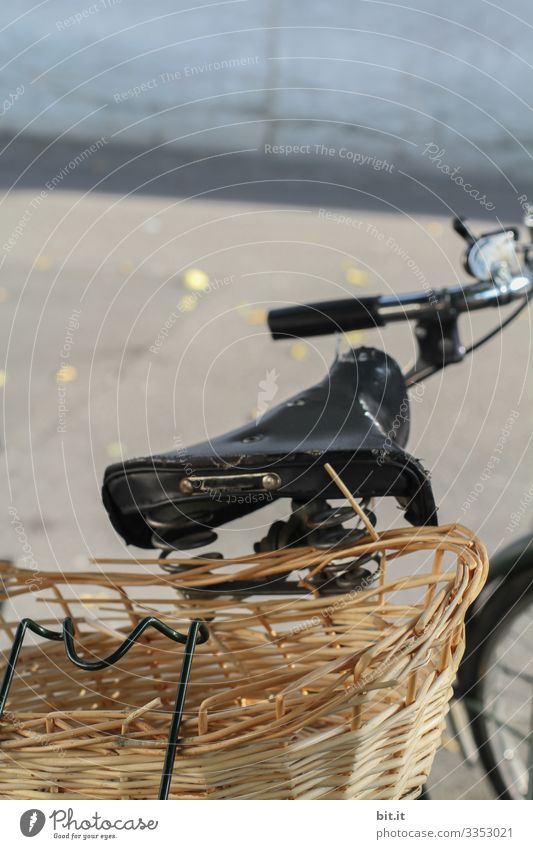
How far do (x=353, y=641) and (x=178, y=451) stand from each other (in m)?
0.20

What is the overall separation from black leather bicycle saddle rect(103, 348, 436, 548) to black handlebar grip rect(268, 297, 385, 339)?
39 mm

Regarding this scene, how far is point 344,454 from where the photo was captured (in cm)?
64

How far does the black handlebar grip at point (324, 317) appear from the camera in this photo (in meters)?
0.71

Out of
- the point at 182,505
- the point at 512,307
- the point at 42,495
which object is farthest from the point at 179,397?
the point at 182,505

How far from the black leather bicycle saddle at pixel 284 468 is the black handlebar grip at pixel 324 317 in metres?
0.04

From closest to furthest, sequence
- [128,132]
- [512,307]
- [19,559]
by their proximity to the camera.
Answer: [19,559] → [512,307] → [128,132]

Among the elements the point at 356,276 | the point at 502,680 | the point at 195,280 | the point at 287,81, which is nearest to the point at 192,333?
the point at 195,280

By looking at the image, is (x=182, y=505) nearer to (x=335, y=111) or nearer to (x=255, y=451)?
(x=255, y=451)

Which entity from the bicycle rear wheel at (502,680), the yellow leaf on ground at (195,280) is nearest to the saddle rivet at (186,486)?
the bicycle rear wheel at (502,680)

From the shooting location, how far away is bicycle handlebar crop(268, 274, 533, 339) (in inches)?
27.8

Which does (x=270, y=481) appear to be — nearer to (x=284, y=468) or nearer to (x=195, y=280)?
(x=284, y=468)
